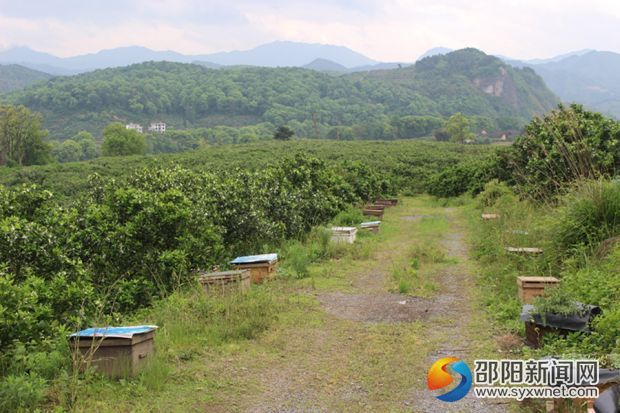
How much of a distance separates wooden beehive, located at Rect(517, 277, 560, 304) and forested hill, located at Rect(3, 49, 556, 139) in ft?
309

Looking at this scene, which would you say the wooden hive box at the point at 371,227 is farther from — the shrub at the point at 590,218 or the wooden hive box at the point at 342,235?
the shrub at the point at 590,218

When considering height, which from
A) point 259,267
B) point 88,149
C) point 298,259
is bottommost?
point 88,149

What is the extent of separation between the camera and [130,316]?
6.70 m

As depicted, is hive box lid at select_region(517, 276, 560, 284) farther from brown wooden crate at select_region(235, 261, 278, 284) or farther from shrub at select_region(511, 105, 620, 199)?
shrub at select_region(511, 105, 620, 199)

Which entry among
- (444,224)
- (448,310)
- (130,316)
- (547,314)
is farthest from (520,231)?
(444,224)

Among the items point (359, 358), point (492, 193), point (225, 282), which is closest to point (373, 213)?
point (492, 193)

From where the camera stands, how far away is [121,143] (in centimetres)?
7725

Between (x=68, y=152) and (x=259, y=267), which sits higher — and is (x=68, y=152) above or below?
below

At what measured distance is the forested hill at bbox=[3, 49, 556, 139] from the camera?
120 metres

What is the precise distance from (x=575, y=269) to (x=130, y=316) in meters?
5.47

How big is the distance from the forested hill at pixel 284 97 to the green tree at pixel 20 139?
41.1 metres

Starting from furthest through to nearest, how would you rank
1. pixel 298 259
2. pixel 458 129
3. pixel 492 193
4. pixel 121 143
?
pixel 458 129 → pixel 121 143 → pixel 492 193 → pixel 298 259

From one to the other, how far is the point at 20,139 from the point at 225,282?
6969 centimetres

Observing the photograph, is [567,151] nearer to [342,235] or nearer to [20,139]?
[342,235]
